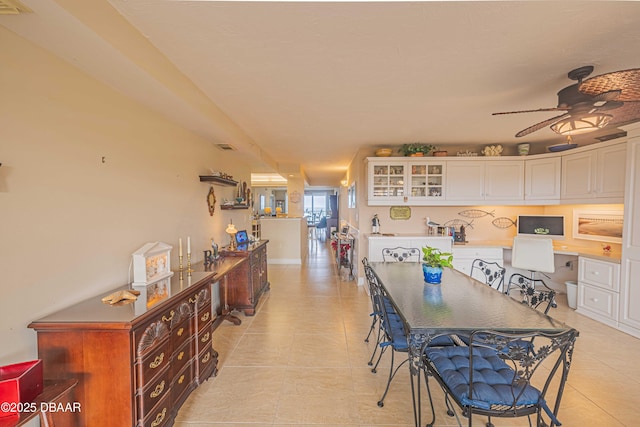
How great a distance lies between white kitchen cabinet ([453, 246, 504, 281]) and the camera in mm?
4094

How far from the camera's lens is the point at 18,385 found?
95 centimetres

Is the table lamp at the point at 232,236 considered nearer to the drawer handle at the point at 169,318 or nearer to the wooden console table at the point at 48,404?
the drawer handle at the point at 169,318

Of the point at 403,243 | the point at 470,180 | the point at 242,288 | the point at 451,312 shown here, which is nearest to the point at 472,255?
the point at 403,243

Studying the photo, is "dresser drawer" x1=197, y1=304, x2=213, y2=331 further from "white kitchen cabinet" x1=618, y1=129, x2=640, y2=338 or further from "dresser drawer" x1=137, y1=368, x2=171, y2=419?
"white kitchen cabinet" x1=618, y1=129, x2=640, y2=338

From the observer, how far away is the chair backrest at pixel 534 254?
3.48 meters

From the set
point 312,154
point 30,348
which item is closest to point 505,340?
point 30,348

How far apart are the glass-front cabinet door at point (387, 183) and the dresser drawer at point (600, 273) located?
2479mm

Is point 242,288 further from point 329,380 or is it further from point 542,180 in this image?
point 542,180

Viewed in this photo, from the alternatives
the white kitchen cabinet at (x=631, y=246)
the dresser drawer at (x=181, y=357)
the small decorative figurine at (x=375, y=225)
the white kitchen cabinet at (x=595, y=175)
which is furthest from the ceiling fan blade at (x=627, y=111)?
the dresser drawer at (x=181, y=357)

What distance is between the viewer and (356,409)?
1851 mm

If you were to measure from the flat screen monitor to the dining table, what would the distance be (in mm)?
2849

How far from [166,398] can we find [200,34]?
2228 millimetres

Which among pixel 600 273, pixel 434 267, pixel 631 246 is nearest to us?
pixel 434 267

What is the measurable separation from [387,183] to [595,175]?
2.72m
